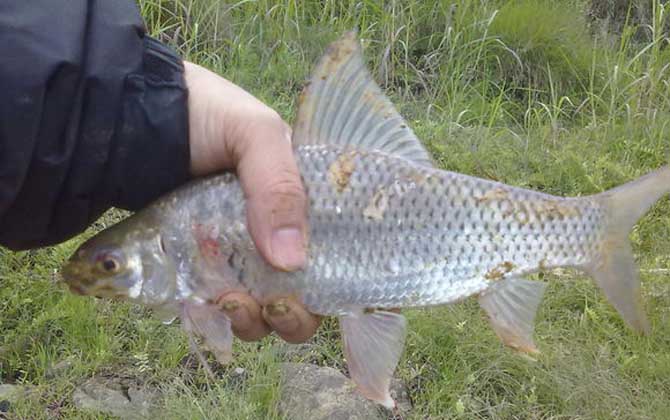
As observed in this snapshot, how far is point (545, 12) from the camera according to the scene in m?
6.15

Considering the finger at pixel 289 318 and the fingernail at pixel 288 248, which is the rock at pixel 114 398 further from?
the fingernail at pixel 288 248

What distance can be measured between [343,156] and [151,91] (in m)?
0.51

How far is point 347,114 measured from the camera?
2164 mm

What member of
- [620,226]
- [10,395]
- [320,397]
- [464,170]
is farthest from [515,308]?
[464,170]

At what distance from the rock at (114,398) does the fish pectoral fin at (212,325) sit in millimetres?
1212

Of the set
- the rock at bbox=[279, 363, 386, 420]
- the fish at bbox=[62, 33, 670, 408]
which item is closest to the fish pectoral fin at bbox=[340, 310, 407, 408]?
the fish at bbox=[62, 33, 670, 408]

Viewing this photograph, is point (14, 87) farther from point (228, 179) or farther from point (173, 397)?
point (173, 397)

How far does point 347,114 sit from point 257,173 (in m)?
0.27

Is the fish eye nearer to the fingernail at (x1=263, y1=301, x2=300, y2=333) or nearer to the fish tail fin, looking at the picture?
the fingernail at (x1=263, y1=301, x2=300, y2=333)

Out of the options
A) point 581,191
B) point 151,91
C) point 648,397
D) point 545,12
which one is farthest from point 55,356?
point 545,12

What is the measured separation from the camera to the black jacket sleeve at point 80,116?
6.70 ft

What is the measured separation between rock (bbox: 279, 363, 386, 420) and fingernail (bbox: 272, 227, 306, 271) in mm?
1265

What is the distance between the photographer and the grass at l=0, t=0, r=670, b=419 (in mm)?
3361

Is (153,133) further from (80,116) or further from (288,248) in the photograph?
(288,248)
